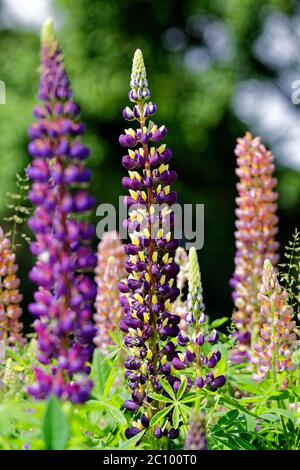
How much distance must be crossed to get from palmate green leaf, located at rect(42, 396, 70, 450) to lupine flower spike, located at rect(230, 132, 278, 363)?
2.53 metres

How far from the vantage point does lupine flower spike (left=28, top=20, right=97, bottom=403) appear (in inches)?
70.1

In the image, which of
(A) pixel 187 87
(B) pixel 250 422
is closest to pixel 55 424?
(B) pixel 250 422

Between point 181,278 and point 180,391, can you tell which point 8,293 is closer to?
point 181,278

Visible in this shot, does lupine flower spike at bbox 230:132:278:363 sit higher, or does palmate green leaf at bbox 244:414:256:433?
lupine flower spike at bbox 230:132:278:363

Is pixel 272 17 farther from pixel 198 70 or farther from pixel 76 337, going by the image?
pixel 76 337

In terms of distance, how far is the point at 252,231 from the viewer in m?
4.20

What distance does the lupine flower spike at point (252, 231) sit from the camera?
163 inches

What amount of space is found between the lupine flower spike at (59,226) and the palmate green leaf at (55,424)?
16 centimetres

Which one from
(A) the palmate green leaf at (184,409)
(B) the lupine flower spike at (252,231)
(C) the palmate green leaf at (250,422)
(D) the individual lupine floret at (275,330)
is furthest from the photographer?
(B) the lupine flower spike at (252,231)

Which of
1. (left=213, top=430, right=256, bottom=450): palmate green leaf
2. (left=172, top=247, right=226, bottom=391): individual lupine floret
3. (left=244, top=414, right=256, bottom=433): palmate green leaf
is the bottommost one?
(left=213, top=430, right=256, bottom=450): palmate green leaf

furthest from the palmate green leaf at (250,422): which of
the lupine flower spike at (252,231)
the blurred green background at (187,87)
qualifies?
the blurred green background at (187,87)

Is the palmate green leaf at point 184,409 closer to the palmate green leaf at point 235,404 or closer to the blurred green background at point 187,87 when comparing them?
the palmate green leaf at point 235,404

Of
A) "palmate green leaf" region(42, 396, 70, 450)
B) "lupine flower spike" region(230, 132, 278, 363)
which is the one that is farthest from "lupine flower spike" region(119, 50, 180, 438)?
"lupine flower spike" region(230, 132, 278, 363)

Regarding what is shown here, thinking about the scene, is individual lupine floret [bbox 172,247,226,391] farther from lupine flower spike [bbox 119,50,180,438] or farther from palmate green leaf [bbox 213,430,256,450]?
palmate green leaf [bbox 213,430,256,450]
